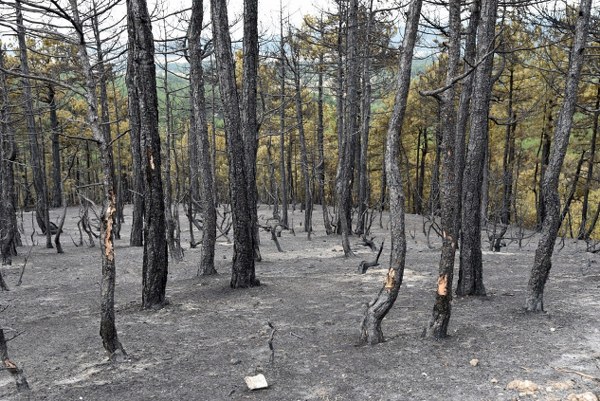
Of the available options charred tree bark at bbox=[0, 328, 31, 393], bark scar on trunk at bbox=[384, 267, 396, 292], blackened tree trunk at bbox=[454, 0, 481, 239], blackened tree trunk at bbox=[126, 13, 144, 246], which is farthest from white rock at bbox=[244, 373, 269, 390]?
blackened tree trunk at bbox=[454, 0, 481, 239]

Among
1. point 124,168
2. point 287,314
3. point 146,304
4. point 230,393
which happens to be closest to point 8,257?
point 146,304

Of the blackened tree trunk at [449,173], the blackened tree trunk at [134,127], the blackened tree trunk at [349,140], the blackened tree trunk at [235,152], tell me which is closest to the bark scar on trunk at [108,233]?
the blackened tree trunk at [134,127]

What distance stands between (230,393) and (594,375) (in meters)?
3.66

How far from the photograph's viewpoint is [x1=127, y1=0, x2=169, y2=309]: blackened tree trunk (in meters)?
6.70

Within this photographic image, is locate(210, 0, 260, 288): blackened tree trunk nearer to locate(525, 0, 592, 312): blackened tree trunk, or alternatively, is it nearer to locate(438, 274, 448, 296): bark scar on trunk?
locate(438, 274, 448, 296): bark scar on trunk

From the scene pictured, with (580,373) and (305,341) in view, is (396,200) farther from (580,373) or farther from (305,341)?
(580,373)

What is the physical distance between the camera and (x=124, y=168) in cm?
4378

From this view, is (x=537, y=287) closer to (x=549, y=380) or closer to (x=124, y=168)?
(x=549, y=380)

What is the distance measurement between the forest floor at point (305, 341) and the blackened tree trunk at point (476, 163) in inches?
22.9

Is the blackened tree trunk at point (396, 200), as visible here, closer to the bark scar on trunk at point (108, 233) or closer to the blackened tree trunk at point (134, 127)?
the bark scar on trunk at point (108, 233)

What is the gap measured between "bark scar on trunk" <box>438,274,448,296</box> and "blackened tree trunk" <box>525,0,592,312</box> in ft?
6.31

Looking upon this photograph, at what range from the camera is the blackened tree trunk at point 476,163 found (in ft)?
22.5

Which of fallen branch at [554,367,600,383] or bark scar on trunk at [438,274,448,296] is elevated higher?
bark scar on trunk at [438,274,448,296]

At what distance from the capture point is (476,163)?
7.07 metres
